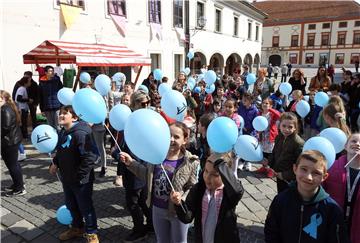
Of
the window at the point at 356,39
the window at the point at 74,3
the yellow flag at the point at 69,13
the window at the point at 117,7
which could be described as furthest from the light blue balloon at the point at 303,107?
the window at the point at 356,39

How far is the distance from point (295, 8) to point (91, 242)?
60100 mm

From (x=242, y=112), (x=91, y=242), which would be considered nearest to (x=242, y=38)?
(x=242, y=112)

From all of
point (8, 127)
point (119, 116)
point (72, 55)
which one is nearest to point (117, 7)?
point (72, 55)

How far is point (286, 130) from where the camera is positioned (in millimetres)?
3203

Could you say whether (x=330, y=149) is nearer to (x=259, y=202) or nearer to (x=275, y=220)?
(x=275, y=220)

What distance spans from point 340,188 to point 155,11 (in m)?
12.7

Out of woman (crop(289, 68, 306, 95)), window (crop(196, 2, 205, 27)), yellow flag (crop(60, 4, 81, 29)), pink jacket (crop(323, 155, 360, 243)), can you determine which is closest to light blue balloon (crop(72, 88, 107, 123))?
pink jacket (crop(323, 155, 360, 243))

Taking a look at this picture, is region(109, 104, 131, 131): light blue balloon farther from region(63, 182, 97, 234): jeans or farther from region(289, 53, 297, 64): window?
region(289, 53, 297, 64): window

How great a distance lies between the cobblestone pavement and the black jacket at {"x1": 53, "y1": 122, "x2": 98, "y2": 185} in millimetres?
844

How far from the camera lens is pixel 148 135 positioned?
2.16 m

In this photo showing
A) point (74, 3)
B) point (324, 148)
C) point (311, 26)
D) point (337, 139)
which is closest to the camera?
point (324, 148)

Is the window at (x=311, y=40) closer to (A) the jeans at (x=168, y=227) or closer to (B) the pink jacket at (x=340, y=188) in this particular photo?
(B) the pink jacket at (x=340, y=188)

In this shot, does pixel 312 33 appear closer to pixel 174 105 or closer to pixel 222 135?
pixel 174 105

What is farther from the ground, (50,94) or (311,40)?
(311,40)
